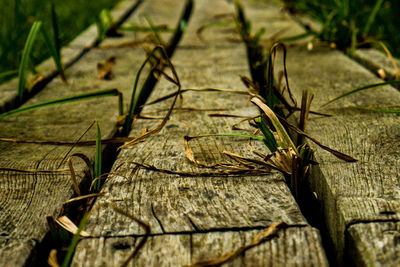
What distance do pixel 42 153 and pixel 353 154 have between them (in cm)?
77

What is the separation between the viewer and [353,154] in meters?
0.93

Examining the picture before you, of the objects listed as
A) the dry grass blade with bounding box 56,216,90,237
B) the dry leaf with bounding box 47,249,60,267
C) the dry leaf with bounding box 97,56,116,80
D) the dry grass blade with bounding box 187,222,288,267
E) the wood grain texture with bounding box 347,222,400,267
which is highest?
the dry leaf with bounding box 97,56,116,80

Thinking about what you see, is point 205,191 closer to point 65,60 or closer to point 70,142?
point 70,142

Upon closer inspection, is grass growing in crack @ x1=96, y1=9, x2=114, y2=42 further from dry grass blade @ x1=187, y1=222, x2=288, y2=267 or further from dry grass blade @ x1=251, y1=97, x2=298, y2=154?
dry grass blade @ x1=187, y1=222, x2=288, y2=267

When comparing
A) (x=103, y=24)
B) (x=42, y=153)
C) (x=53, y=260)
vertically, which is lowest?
(x=53, y=260)

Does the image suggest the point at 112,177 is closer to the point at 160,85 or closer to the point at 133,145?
the point at 133,145

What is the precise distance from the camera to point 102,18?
7.47 ft

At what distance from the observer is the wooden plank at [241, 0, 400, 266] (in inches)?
29.5

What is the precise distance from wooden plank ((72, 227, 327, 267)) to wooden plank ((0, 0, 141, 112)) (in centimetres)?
89

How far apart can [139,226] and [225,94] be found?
754mm

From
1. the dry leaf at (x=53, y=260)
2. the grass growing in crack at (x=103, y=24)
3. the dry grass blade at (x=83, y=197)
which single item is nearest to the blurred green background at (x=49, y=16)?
the grass growing in crack at (x=103, y=24)

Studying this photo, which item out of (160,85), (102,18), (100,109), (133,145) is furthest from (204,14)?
(133,145)

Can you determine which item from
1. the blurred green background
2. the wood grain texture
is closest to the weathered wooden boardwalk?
the wood grain texture

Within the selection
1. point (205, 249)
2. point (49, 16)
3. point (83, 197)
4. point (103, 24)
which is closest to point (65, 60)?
point (103, 24)
